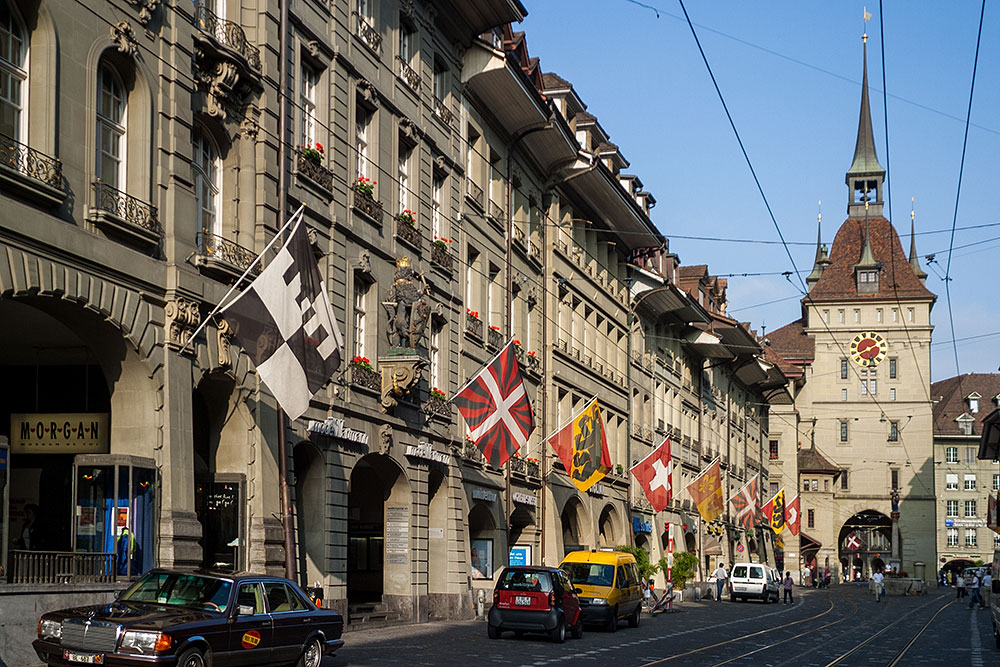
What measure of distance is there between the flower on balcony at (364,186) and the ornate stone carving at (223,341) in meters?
7.37

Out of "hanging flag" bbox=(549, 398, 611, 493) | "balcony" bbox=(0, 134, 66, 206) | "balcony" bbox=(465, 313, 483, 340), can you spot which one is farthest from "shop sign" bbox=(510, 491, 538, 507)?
"balcony" bbox=(0, 134, 66, 206)

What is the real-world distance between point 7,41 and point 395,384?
14.0 meters

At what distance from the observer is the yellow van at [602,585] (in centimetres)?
3222

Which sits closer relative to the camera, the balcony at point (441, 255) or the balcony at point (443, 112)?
the balcony at point (441, 255)

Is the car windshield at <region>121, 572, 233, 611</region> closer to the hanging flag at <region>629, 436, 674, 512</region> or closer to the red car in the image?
the red car

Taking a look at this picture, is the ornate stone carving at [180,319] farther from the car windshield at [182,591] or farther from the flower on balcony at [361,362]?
the flower on balcony at [361,362]

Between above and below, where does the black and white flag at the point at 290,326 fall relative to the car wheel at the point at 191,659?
above

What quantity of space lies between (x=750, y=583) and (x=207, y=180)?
42.1 metres

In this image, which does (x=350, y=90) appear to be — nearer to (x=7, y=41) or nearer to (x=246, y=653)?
(x=7, y=41)

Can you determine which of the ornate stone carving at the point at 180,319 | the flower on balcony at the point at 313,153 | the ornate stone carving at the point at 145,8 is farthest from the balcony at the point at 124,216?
the flower on balcony at the point at 313,153

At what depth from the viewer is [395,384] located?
103 feet

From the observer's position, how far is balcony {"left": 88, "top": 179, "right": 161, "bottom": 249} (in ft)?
66.9

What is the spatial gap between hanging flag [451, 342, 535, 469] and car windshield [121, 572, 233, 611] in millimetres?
14419

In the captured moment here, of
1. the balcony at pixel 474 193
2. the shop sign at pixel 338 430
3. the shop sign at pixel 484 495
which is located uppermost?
the balcony at pixel 474 193
